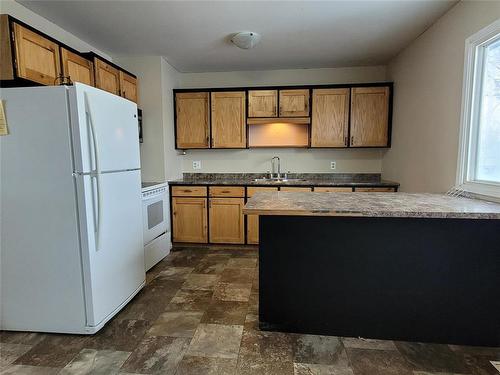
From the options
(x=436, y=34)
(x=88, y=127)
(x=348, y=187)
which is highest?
(x=436, y=34)

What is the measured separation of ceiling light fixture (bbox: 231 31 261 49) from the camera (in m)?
2.74

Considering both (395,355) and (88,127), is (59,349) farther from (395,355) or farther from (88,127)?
(395,355)

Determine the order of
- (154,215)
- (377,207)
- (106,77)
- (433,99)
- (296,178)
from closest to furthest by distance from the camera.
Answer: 1. (377,207)
2. (433,99)
3. (106,77)
4. (154,215)
5. (296,178)

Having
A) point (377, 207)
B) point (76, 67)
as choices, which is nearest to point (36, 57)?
point (76, 67)

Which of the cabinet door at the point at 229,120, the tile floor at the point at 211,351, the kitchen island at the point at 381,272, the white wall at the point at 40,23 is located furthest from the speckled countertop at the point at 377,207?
the white wall at the point at 40,23

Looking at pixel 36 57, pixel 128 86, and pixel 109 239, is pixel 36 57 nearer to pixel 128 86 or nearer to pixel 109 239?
pixel 128 86

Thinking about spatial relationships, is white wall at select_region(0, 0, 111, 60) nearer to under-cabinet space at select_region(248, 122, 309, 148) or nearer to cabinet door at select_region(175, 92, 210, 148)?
cabinet door at select_region(175, 92, 210, 148)

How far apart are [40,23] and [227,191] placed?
2.50 m

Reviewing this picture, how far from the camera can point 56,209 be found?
1.82m

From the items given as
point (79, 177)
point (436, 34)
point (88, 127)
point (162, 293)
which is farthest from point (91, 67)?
point (436, 34)

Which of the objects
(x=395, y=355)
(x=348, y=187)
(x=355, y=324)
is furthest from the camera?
(x=348, y=187)

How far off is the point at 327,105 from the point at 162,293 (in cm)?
303

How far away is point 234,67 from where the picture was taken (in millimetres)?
3836

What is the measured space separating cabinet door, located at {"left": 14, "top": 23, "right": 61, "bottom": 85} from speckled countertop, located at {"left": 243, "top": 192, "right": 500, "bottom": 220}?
6.15ft
